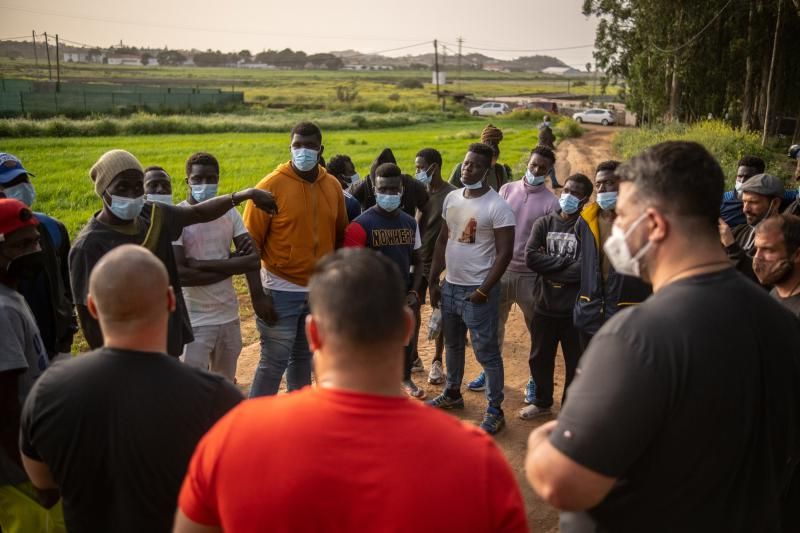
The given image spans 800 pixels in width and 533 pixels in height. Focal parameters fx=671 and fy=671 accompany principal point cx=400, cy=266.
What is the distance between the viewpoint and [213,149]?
30844 mm

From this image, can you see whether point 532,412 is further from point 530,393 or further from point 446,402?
point 446,402

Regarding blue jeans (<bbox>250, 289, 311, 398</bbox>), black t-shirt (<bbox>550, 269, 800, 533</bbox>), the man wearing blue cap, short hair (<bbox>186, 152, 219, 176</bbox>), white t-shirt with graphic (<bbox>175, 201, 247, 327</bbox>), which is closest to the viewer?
black t-shirt (<bbox>550, 269, 800, 533</bbox>)

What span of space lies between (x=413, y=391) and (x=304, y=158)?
8.04 feet

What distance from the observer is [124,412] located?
7.16ft

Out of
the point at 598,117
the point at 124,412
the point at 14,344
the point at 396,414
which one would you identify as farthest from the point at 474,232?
the point at 598,117

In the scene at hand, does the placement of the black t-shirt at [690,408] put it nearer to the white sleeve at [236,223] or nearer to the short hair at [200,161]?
the white sleeve at [236,223]

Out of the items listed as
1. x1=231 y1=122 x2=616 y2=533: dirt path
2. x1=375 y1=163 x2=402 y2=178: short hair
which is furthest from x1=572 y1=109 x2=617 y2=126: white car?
x1=375 y1=163 x2=402 y2=178: short hair

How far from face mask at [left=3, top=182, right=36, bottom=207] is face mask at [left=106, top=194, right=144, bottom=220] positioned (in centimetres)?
128

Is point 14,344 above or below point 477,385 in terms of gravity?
above

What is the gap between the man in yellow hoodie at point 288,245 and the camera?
5062 mm

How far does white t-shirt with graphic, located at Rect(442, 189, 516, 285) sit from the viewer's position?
546cm

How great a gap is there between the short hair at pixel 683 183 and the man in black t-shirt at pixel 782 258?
5.07 feet

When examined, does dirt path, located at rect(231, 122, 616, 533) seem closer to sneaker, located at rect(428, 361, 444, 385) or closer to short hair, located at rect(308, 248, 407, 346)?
sneaker, located at rect(428, 361, 444, 385)

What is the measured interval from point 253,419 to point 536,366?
4.53 metres
